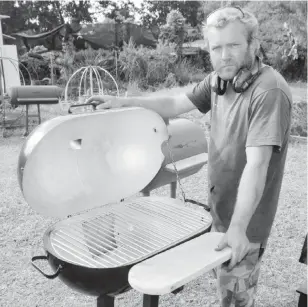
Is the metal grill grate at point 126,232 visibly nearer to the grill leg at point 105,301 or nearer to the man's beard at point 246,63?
the grill leg at point 105,301

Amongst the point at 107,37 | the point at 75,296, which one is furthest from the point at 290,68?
the point at 75,296

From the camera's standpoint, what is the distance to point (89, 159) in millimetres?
1617

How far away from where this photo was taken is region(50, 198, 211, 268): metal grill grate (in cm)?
138

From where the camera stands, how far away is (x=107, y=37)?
14.4m

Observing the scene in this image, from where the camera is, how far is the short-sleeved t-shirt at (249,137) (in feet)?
4.31

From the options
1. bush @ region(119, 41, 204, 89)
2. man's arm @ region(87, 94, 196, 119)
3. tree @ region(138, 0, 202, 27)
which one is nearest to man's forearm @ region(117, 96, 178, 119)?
man's arm @ region(87, 94, 196, 119)

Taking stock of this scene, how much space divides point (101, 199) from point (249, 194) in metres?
0.69

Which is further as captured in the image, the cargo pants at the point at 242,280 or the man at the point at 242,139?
the cargo pants at the point at 242,280

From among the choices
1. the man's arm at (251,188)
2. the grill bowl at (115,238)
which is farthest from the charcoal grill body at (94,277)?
the man's arm at (251,188)

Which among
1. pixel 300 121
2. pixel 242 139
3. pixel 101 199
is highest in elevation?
pixel 242 139

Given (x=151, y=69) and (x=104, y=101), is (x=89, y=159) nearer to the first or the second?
(x=104, y=101)

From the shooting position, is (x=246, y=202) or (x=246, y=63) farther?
(x=246, y=63)

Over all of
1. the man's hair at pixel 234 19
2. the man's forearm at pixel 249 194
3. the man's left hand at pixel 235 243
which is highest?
the man's hair at pixel 234 19

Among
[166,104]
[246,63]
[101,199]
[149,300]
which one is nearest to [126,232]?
[101,199]
